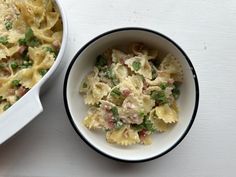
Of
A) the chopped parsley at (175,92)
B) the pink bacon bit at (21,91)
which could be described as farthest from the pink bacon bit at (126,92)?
the pink bacon bit at (21,91)

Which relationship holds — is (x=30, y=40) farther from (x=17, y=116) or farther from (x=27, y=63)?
(x=17, y=116)

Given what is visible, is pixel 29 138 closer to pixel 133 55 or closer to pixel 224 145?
pixel 133 55

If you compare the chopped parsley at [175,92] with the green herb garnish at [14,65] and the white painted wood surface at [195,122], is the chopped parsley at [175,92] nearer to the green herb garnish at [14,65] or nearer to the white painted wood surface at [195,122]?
the white painted wood surface at [195,122]

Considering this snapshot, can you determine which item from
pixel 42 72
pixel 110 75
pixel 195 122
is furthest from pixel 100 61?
pixel 195 122

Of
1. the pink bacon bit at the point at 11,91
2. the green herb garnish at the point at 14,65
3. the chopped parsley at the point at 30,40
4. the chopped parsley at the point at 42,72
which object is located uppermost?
the chopped parsley at the point at 30,40

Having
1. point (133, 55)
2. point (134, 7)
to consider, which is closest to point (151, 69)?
point (133, 55)

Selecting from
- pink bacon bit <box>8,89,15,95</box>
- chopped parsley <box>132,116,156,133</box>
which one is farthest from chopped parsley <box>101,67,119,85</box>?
pink bacon bit <box>8,89,15,95</box>

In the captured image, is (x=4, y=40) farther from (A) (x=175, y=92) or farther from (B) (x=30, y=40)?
(A) (x=175, y=92)

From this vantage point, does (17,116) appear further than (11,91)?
No
